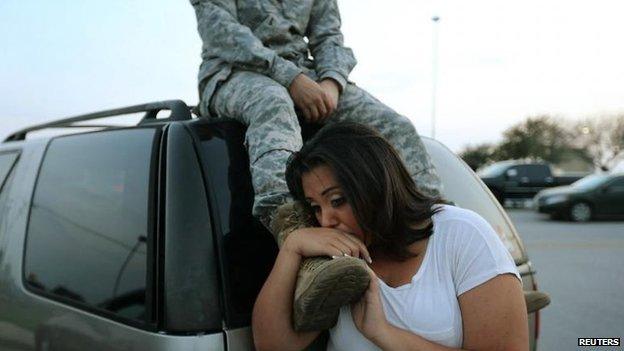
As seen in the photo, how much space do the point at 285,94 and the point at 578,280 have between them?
6.43m

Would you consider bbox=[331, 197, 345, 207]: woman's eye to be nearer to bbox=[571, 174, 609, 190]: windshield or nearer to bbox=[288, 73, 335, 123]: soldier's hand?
bbox=[288, 73, 335, 123]: soldier's hand

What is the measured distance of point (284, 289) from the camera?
145 cm

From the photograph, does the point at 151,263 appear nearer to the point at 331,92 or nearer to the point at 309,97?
the point at 309,97

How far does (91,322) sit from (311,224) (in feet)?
2.14

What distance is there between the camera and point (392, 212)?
4.85 feet

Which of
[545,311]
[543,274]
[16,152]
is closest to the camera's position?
[16,152]

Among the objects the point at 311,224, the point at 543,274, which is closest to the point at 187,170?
the point at 311,224

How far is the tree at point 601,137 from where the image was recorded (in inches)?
1746

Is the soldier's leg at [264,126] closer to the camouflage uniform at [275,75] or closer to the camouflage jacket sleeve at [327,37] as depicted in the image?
the camouflage uniform at [275,75]

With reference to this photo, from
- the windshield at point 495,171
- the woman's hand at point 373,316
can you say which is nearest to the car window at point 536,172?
the windshield at point 495,171

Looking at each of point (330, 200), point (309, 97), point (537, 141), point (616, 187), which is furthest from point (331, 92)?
point (537, 141)

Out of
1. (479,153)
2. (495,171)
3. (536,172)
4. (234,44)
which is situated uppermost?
(234,44)

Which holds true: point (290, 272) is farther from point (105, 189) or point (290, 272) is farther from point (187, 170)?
point (105, 189)

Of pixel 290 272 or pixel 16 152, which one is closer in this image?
pixel 290 272
